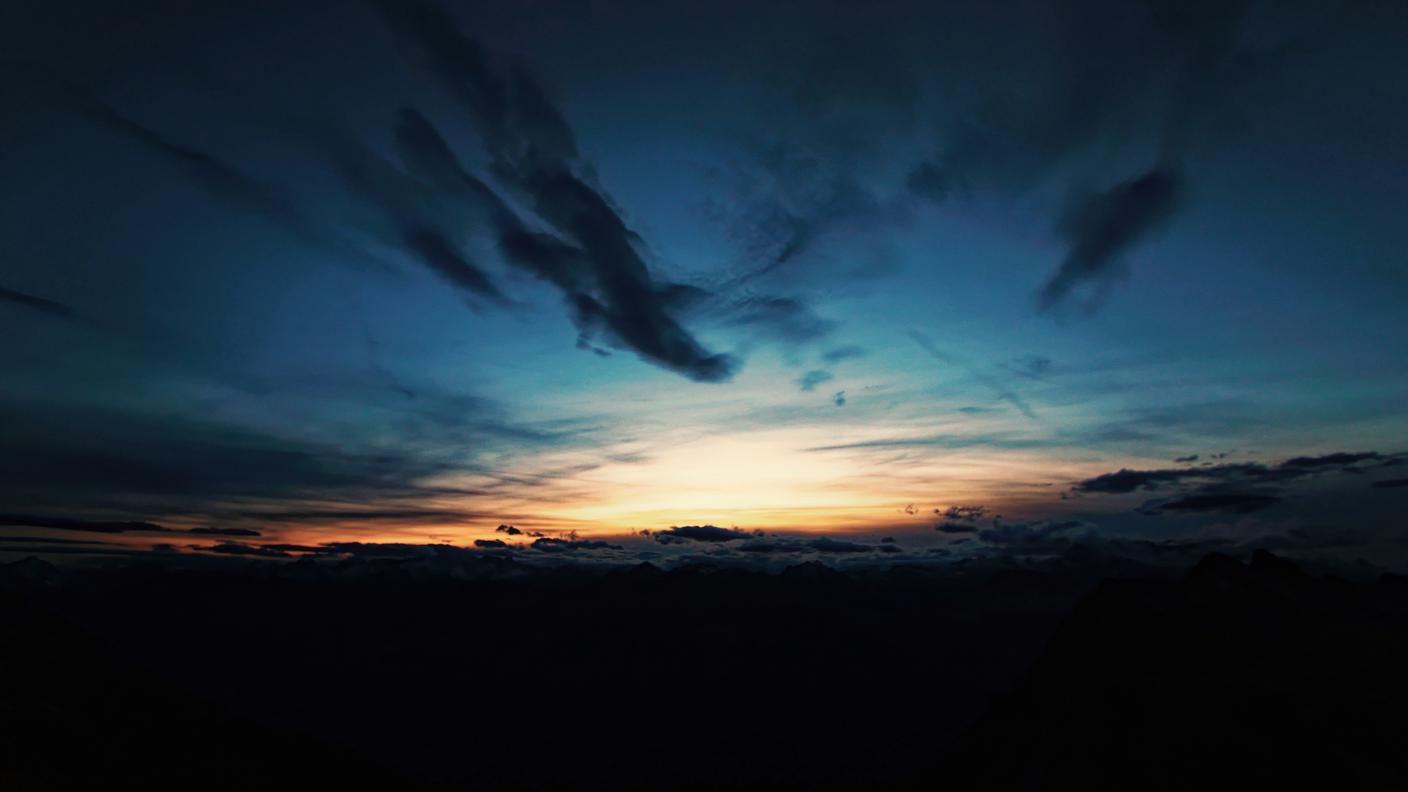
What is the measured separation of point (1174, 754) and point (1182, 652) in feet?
216

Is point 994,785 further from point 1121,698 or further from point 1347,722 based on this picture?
point 1347,722

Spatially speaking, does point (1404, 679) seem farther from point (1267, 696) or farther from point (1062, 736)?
point (1062, 736)

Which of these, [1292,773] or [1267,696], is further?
[1267,696]

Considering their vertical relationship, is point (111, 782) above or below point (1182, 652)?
below

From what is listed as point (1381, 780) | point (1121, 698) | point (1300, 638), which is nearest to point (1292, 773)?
point (1381, 780)

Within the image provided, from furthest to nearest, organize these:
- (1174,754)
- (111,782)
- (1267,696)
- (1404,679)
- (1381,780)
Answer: (111,782)
(1404,679)
(1267,696)
(1174,754)
(1381,780)

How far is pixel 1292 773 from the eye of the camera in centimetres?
12331

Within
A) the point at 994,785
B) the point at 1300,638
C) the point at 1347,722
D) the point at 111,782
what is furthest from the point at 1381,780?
the point at 111,782

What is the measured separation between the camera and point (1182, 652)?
186 metres

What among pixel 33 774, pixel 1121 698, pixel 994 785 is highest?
pixel 1121 698

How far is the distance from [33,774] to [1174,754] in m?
307

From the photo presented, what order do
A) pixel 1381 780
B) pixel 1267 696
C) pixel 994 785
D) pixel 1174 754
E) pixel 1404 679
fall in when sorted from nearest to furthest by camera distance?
pixel 1381 780 → pixel 1174 754 → pixel 1267 696 → pixel 1404 679 → pixel 994 785

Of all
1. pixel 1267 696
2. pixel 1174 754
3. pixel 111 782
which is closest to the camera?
pixel 1174 754

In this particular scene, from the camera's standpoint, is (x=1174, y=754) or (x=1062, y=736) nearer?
(x=1174, y=754)
